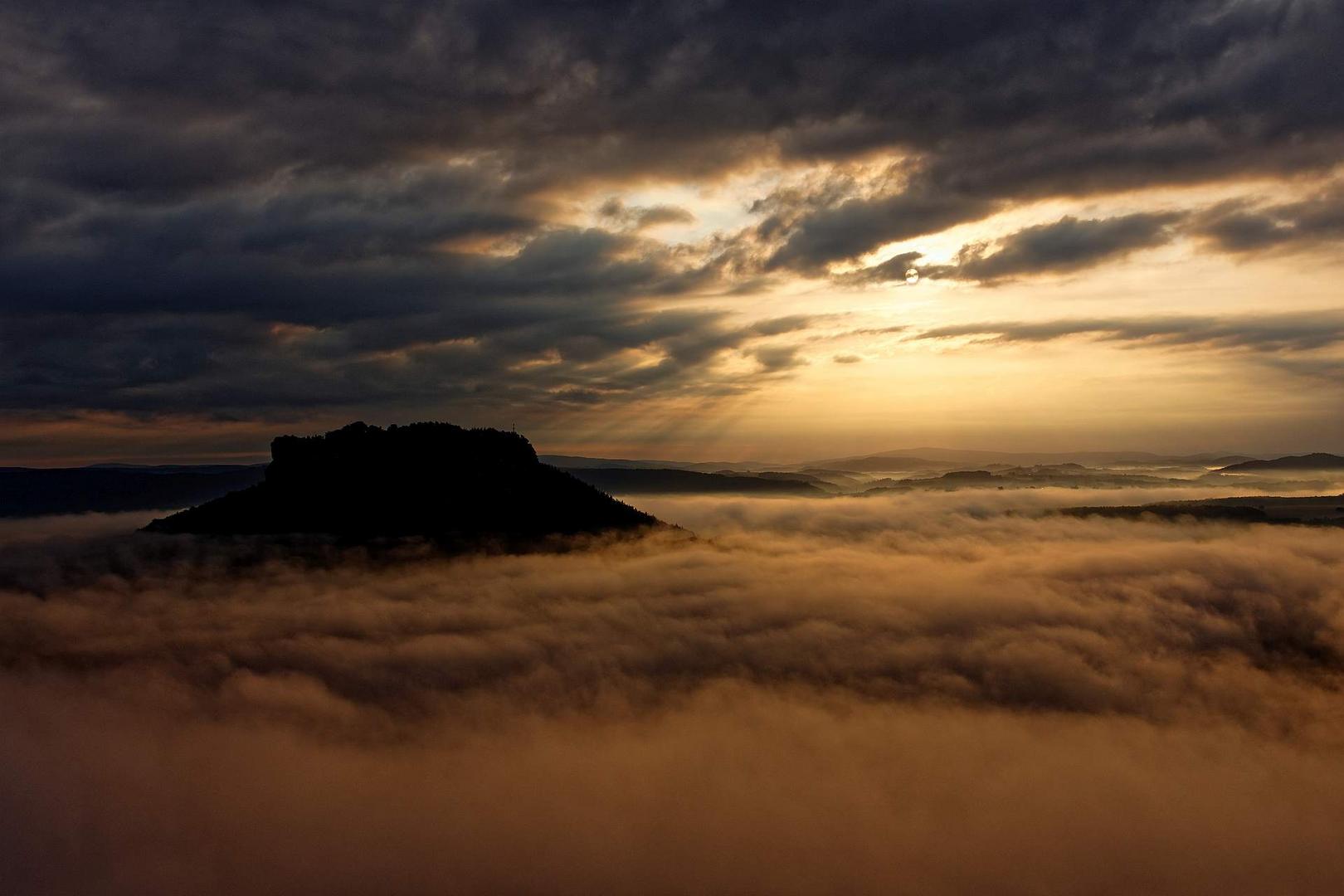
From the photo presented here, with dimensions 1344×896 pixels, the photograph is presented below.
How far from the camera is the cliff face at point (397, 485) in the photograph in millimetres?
101125

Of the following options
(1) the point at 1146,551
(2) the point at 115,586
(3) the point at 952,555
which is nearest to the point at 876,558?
(3) the point at 952,555

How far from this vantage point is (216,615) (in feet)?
398

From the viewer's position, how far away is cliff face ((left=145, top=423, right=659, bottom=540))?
101125 millimetres

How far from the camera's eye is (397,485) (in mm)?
101500

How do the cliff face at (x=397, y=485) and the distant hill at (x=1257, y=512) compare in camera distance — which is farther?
the distant hill at (x=1257, y=512)

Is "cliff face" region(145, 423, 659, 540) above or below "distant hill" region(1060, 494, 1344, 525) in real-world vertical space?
above

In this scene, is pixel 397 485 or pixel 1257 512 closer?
pixel 397 485

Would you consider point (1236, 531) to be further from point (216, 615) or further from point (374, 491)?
point (216, 615)

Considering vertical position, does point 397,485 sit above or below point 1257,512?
above

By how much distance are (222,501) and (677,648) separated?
6137 cm

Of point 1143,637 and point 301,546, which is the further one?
point 1143,637

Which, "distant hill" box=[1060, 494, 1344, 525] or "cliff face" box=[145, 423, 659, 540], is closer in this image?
"cliff face" box=[145, 423, 659, 540]

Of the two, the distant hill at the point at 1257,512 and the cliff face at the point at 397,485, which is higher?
the cliff face at the point at 397,485

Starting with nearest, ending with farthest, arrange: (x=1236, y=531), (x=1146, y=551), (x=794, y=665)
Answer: (x=794, y=665)
(x=1146, y=551)
(x=1236, y=531)
